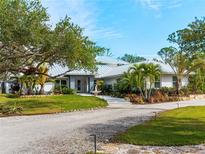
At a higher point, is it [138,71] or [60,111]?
[138,71]

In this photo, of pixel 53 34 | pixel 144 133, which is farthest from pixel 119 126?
pixel 53 34

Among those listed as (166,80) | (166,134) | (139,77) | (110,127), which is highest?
(166,80)

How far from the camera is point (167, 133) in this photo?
575 inches

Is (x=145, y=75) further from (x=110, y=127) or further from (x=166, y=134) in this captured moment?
(x=166, y=134)

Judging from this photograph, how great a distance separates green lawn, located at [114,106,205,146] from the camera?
13.0 m

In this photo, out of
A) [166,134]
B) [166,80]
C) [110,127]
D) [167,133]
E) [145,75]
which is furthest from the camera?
[166,80]

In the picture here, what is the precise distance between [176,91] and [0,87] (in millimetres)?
18974

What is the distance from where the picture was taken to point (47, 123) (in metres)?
19.0

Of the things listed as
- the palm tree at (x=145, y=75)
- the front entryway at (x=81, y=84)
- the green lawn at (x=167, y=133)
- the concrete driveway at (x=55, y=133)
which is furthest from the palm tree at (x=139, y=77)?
the green lawn at (x=167, y=133)

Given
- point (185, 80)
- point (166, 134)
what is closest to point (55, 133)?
point (166, 134)

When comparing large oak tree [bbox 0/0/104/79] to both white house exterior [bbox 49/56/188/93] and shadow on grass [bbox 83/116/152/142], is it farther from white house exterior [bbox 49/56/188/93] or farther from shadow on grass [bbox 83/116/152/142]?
white house exterior [bbox 49/56/188/93]

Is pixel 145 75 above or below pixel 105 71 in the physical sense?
below

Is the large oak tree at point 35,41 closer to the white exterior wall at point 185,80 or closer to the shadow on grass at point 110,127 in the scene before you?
the shadow on grass at point 110,127

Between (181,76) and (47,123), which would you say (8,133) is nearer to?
(47,123)
